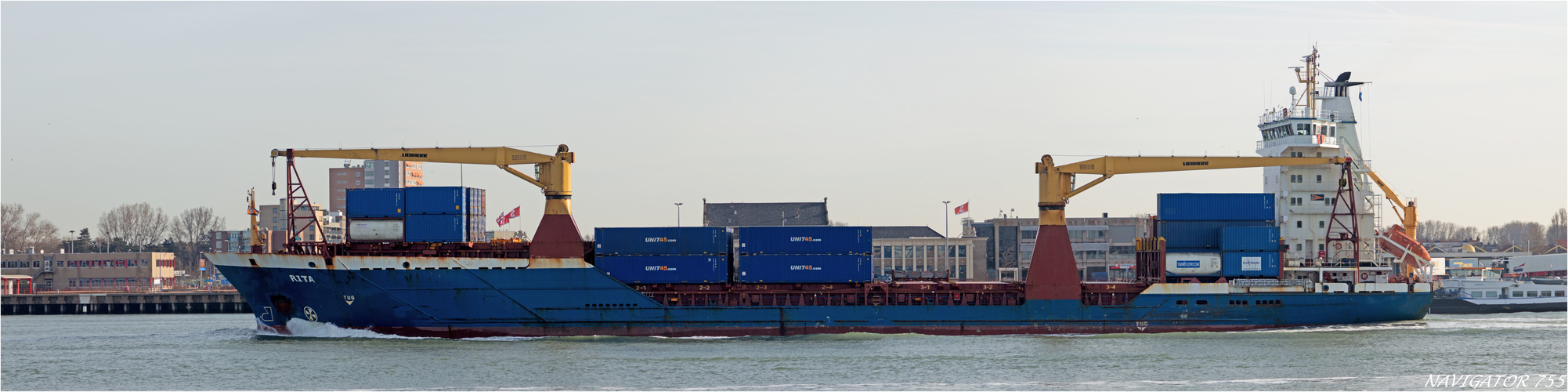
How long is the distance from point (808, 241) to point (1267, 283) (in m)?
18.3

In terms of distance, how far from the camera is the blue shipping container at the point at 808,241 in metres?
48.1

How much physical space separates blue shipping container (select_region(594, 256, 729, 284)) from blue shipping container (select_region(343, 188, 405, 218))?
7703 mm

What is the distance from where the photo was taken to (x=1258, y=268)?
1935 inches

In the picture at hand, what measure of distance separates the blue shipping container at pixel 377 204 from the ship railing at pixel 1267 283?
3256 centimetres

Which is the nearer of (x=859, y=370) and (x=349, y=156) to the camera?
(x=859, y=370)

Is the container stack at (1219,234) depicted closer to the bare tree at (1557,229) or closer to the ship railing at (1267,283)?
the ship railing at (1267,283)

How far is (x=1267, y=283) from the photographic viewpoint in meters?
49.2

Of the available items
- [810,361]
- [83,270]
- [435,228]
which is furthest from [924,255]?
[83,270]

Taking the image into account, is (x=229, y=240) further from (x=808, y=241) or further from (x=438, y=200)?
(x=808, y=241)

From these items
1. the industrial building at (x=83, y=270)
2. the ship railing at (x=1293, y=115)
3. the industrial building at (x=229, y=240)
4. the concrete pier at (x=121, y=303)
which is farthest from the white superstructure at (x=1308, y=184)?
the industrial building at (x=229, y=240)

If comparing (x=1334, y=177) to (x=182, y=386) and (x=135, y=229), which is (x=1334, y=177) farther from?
(x=135, y=229)

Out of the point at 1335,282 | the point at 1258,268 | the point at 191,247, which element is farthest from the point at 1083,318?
the point at 191,247

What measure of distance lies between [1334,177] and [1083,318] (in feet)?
54.1

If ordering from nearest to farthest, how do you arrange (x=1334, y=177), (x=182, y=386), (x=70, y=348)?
1. (x=182, y=386)
2. (x=70, y=348)
3. (x=1334, y=177)
